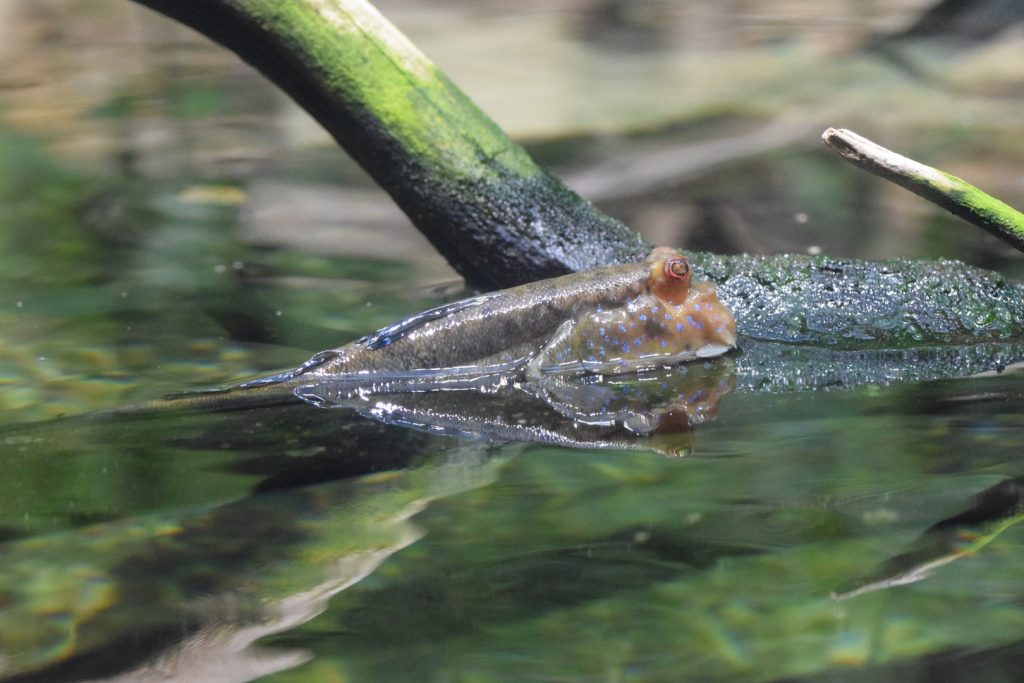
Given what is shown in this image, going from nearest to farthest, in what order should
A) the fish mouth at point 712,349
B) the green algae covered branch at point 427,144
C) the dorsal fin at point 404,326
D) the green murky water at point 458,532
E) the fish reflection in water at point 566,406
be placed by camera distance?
the green murky water at point 458,532 → the fish reflection in water at point 566,406 → the dorsal fin at point 404,326 → the fish mouth at point 712,349 → the green algae covered branch at point 427,144

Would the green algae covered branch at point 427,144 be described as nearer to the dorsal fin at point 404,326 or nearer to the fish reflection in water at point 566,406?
the dorsal fin at point 404,326

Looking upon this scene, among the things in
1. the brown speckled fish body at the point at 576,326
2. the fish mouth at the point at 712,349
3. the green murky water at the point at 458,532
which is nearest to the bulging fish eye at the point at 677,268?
the brown speckled fish body at the point at 576,326

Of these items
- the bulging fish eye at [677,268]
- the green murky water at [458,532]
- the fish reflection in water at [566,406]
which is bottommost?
the fish reflection in water at [566,406]

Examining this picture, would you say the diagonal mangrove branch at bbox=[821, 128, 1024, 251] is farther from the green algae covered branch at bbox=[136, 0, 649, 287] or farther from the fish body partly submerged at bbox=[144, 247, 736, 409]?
the green algae covered branch at bbox=[136, 0, 649, 287]

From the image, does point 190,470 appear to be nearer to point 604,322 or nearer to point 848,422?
point 604,322

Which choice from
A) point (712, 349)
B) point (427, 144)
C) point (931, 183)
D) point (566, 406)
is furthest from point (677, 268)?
point (427, 144)

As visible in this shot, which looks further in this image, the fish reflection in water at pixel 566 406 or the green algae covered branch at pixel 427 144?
the green algae covered branch at pixel 427 144
